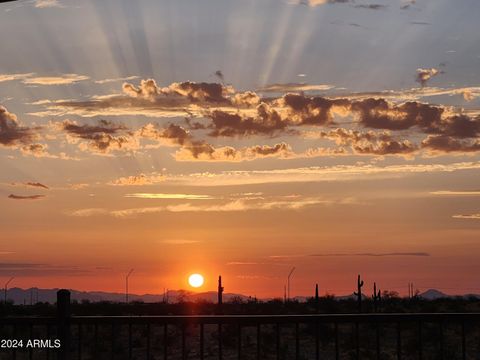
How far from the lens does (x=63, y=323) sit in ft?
26.7

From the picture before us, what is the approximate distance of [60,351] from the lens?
323 inches

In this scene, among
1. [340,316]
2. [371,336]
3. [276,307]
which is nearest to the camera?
[340,316]

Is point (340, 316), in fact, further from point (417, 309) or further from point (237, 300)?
point (237, 300)

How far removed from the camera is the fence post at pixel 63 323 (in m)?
8.16

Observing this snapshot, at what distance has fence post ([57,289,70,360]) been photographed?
816 centimetres

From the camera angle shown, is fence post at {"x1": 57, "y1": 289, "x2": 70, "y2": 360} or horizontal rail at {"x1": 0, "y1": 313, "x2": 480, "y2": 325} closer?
horizontal rail at {"x1": 0, "y1": 313, "x2": 480, "y2": 325}

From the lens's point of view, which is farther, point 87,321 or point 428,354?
point 428,354

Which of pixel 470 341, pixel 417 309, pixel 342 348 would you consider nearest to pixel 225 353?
pixel 342 348

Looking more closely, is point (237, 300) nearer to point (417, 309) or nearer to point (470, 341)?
point (417, 309)

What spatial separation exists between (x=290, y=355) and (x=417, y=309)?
1533cm

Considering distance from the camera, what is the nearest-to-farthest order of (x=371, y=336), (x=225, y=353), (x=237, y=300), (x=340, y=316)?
(x=340, y=316) < (x=225, y=353) < (x=371, y=336) < (x=237, y=300)

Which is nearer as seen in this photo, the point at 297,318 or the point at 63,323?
the point at 297,318

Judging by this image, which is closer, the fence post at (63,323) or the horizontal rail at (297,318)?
the horizontal rail at (297,318)

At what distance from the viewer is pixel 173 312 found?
40.2 meters
